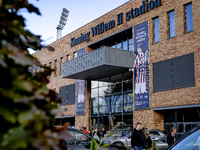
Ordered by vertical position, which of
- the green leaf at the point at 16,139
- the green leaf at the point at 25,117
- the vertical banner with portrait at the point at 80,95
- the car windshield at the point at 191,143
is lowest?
the car windshield at the point at 191,143

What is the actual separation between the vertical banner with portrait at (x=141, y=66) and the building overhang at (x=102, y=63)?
31.8 inches

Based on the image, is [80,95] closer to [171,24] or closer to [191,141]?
[171,24]

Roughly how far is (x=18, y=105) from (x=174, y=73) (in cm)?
2147

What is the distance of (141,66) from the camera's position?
2433 centimetres

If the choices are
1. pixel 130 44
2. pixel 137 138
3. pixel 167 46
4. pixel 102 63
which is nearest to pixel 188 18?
pixel 167 46

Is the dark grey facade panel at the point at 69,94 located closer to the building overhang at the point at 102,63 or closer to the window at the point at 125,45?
the building overhang at the point at 102,63

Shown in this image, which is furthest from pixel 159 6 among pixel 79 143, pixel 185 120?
pixel 79 143

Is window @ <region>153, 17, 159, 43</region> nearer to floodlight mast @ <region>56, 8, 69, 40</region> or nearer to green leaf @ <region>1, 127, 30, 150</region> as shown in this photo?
green leaf @ <region>1, 127, 30, 150</region>

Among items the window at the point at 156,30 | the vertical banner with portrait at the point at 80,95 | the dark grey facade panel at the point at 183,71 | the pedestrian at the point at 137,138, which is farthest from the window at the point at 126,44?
the pedestrian at the point at 137,138

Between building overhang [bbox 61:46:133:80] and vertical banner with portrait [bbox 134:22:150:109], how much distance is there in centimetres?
81

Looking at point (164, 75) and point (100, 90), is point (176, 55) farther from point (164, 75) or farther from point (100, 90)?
point (100, 90)

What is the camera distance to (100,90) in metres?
30.0

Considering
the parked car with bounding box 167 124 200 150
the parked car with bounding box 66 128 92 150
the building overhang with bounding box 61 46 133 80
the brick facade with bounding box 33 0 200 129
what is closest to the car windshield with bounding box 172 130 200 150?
the parked car with bounding box 167 124 200 150

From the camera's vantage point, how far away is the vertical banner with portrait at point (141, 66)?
77.2 feet
